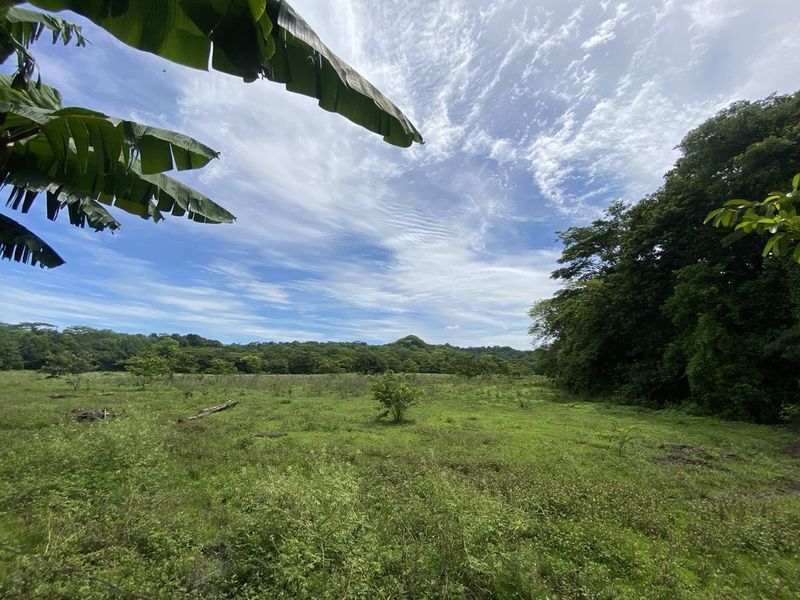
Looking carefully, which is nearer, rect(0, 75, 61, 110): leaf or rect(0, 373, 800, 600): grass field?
rect(0, 373, 800, 600): grass field

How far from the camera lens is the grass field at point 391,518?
9.84 ft

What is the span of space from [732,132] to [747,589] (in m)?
15.5

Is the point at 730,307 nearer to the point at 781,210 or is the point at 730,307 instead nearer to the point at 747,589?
the point at 747,589

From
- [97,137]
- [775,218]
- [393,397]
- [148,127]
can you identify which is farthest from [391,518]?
[393,397]

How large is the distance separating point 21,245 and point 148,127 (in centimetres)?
325

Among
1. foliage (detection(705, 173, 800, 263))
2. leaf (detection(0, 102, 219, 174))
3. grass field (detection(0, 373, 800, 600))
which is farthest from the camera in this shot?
grass field (detection(0, 373, 800, 600))

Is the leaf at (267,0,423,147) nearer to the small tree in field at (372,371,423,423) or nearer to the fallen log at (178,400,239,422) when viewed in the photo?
the small tree in field at (372,371,423,423)

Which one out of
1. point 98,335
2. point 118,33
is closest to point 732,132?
point 118,33

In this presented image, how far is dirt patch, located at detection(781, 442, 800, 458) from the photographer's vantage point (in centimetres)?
806

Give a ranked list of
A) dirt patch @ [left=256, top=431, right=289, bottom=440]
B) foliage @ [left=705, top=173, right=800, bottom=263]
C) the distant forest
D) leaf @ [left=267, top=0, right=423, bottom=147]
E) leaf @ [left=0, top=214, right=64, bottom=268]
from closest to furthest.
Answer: foliage @ [left=705, top=173, right=800, bottom=263]
leaf @ [left=267, top=0, right=423, bottom=147]
leaf @ [left=0, top=214, right=64, bottom=268]
dirt patch @ [left=256, top=431, right=289, bottom=440]
the distant forest

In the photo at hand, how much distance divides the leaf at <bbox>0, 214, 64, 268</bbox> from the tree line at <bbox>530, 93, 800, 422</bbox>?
15862 millimetres

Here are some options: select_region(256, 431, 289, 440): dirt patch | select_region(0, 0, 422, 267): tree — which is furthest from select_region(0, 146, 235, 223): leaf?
select_region(256, 431, 289, 440): dirt patch

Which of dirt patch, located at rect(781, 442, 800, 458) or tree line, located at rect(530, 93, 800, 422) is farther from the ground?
tree line, located at rect(530, 93, 800, 422)

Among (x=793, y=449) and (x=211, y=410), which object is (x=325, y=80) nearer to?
Result: (x=793, y=449)
